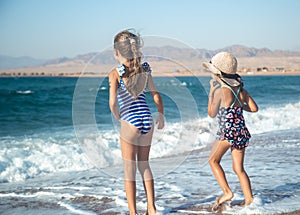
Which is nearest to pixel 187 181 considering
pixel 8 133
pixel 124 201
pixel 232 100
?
pixel 124 201

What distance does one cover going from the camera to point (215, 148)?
397cm

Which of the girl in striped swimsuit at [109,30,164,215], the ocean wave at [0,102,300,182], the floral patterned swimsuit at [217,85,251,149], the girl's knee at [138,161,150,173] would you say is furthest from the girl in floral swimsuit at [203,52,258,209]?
the ocean wave at [0,102,300,182]

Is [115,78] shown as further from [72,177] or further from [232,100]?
[72,177]

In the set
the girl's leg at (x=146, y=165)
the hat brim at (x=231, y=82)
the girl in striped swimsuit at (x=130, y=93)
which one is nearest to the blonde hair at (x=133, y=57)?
the girl in striped swimsuit at (x=130, y=93)

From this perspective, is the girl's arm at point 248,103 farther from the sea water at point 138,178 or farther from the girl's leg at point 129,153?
the girl's leg at point 129,153

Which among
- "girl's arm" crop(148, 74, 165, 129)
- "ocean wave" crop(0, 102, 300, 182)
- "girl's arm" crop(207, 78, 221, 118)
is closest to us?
"girl's arm" crop(148, 74, 165, 129)

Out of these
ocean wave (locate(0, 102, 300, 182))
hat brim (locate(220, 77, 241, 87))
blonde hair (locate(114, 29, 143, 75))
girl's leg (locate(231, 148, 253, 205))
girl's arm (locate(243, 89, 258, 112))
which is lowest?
ocean wave (locate(0, 102, 300, 182))

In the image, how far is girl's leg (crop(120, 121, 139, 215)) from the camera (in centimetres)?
358

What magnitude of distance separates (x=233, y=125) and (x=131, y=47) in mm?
1192

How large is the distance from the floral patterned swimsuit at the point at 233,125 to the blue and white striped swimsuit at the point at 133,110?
732 mm

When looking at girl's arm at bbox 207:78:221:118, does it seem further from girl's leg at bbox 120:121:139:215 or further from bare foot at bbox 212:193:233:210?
bare foot at bbox 212:193:233:210

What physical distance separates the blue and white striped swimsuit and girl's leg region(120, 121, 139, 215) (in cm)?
6

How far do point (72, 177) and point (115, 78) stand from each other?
3559 millimetres

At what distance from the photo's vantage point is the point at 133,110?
11.6ft
